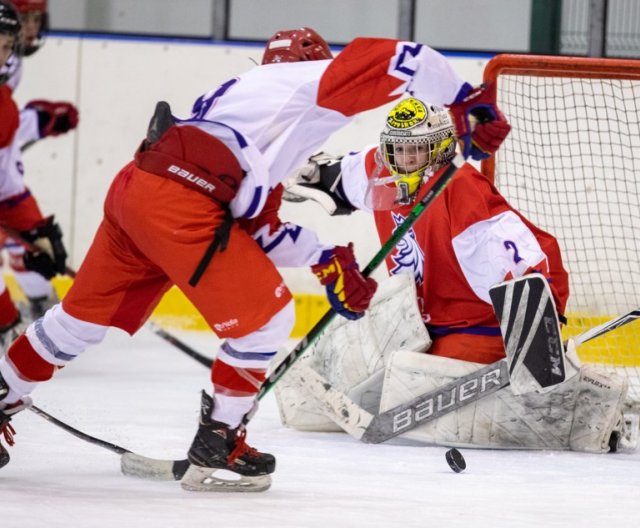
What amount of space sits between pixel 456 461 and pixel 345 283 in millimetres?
576

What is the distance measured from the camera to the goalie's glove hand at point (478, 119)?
2699mm

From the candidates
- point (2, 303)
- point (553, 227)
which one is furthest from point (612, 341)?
point (2, 303)

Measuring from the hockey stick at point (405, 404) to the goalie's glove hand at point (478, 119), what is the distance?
0.89 m

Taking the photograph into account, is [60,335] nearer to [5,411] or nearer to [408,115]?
[5,411]

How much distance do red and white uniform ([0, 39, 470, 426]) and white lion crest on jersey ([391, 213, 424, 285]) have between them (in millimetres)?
961

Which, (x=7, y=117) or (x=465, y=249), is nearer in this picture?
(x=465, y=249)

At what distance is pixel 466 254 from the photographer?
360cm

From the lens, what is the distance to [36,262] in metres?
5.31

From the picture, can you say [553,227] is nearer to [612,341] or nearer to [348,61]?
[612,341]

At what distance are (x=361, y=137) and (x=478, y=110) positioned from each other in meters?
3.12

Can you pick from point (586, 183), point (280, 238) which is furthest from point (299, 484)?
point (586, 183)

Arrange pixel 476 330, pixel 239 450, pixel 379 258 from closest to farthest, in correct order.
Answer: pixel 239 450 → pixel 379 258 → pixel 476 330

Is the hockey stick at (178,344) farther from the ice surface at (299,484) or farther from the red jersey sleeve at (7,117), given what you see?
the red jersey sleeve at (7,117)

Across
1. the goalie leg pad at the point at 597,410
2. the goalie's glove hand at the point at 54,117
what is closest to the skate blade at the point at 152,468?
the goalie leg pad at the point at 597,410
